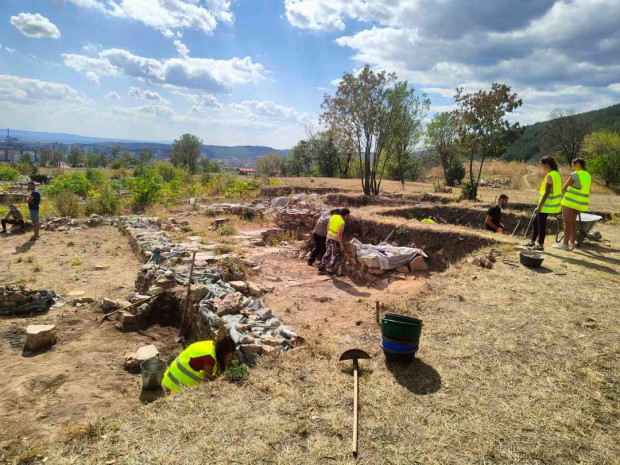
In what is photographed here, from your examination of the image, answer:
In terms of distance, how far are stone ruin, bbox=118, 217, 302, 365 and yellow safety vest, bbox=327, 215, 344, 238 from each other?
216cm

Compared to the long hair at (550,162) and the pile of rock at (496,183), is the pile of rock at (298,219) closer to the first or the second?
the long hair at (550,162)

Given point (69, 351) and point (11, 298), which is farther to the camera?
point (11, 298)

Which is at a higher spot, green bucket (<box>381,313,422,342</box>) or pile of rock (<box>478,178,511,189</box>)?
pile of rock (<box>478,178,511,189</box>)

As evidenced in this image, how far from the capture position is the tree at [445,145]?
88.0 feet

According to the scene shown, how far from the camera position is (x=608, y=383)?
3.20m

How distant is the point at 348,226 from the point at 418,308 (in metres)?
5.36

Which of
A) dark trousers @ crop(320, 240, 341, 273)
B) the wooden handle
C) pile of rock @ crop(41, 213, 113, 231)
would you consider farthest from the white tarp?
pile of rock @ crop(41, 213, 113, 231)

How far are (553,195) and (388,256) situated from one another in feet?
10.5

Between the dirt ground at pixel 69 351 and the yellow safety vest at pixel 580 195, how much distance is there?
23.3ft

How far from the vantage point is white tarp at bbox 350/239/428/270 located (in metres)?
7.76

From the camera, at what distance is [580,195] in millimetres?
6371

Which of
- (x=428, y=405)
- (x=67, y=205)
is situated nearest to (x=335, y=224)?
(x=428, y=405)

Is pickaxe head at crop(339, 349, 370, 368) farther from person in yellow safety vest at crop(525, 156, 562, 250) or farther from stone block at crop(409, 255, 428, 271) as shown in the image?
person in yellow safety vest at crop(525, 156, 562, 250)

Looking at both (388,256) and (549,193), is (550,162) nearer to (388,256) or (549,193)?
(549,193)
